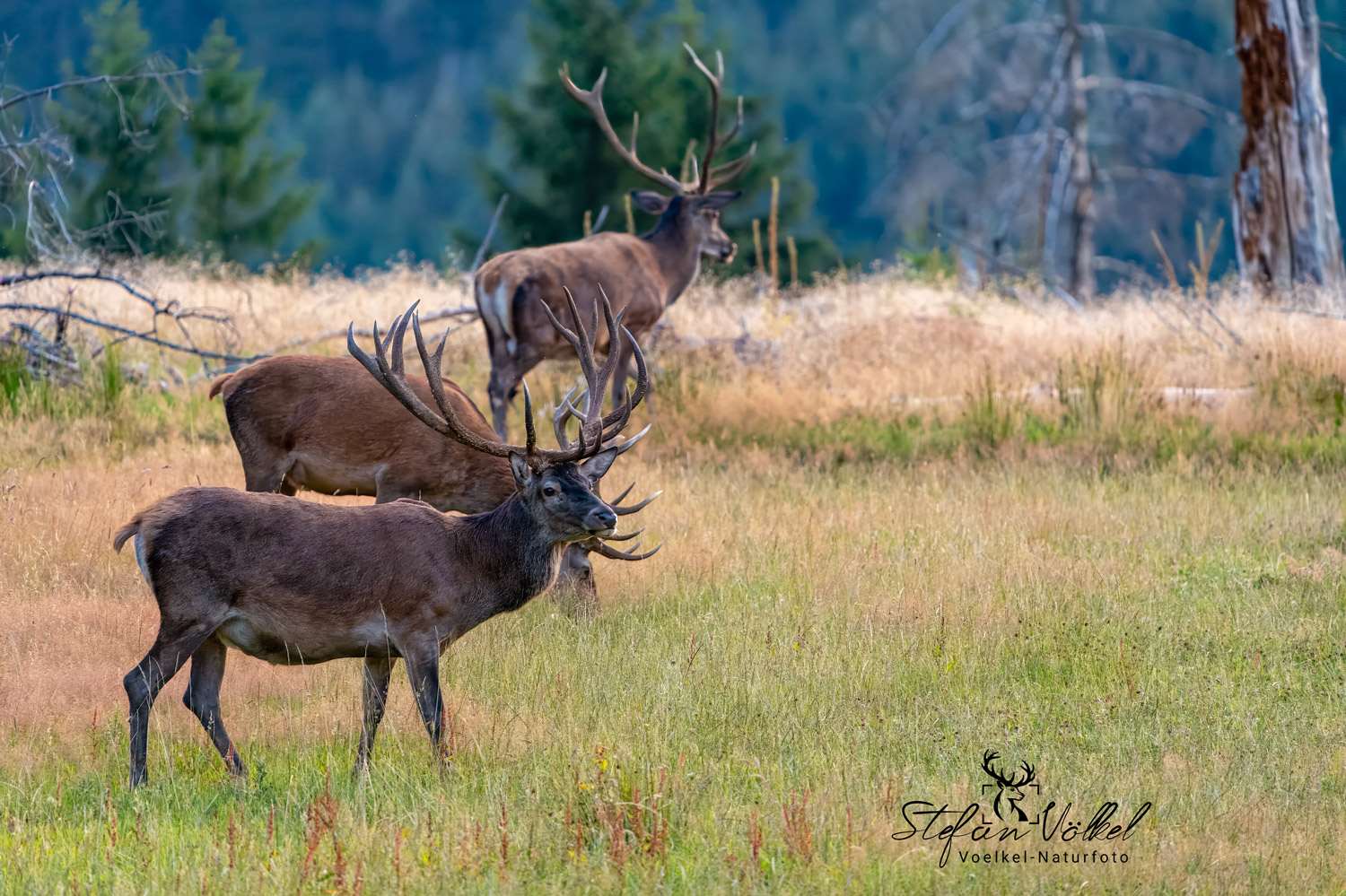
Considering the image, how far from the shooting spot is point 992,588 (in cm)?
699

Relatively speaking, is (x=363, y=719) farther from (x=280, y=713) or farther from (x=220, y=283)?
(x=220, y=283)

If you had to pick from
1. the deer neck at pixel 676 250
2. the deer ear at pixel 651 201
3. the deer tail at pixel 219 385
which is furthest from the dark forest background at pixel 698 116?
the deer tail at pixel 219 385

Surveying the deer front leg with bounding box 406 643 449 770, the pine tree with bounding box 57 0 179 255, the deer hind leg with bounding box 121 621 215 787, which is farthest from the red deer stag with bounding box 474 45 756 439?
the pine tree with bounding box 57 0 179 255

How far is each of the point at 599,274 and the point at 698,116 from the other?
18.6 m

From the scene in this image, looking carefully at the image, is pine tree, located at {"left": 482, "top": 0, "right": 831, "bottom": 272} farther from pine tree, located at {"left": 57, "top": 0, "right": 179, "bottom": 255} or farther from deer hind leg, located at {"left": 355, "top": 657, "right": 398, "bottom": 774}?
deer hind leg, located at {"left": 355, "top": 657, "right": 398, "bottom": 774}

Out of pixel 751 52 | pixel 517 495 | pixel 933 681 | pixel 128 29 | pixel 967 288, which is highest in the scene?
pixel 751 52

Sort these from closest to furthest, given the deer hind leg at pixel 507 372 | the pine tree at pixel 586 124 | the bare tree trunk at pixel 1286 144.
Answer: the deer hind leg at pixel 507 372, the bare tree trunk at pixel 1286 144, the pine tree at pixel 586 124

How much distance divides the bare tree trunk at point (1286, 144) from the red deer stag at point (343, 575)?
13.3 m

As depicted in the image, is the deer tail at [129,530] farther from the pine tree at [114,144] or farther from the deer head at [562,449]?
the pine tree at [114,144]

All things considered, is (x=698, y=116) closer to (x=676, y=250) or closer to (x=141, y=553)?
(x=676, y=250)

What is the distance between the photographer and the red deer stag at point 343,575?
4.70 meters

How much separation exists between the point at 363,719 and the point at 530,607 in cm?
209

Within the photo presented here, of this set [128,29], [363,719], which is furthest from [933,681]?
[128,29]

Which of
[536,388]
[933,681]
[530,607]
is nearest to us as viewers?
[933,681]
